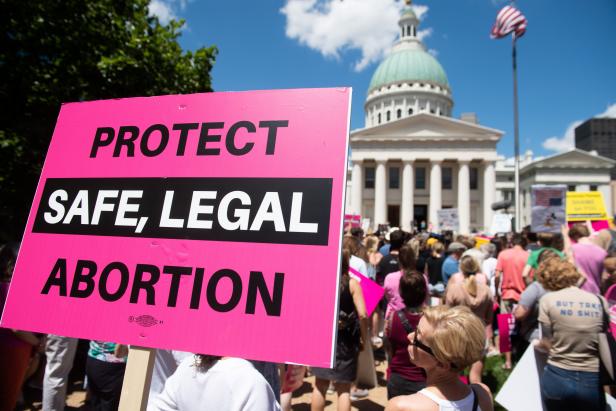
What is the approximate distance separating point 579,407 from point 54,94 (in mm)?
10063

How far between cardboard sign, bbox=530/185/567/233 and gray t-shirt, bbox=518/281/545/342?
280cm

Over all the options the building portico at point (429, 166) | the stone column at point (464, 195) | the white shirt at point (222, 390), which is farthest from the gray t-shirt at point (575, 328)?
the stone column at point (464, 195)

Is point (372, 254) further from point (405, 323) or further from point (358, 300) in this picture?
point (405, 323)

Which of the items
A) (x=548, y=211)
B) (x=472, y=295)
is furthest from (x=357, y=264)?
(x=548, y=211)

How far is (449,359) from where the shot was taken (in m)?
1.58


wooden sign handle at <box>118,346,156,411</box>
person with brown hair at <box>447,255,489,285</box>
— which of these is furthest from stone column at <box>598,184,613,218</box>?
wooden sign handle at <box>118,346,156,411</box>

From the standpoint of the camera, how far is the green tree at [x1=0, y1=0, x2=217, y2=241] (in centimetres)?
792

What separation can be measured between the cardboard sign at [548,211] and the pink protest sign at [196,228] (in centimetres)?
610

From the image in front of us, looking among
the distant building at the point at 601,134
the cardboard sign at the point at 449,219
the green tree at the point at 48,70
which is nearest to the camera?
the green tree at the point at 48,70

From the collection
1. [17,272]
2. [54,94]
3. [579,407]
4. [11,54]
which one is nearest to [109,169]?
[17,272]

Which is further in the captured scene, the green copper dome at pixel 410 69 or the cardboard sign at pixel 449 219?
the green copper dome at pixel 410 69

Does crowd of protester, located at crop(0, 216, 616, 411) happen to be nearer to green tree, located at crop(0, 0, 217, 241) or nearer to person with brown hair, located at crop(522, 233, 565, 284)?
person with brown hair, located at crop(522, 233, 565, 284)

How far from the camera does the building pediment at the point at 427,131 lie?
43156mm

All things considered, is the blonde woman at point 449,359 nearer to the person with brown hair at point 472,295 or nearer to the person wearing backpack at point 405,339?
the person wearing backpack at point 405,339
